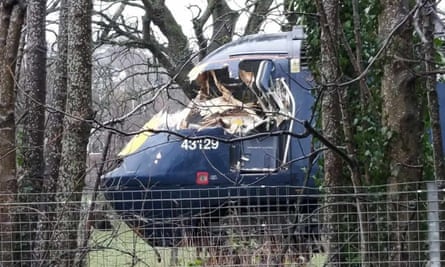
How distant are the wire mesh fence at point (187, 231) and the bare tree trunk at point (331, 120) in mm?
15

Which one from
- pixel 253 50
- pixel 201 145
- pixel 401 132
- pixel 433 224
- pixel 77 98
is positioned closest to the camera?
pixel 433 224

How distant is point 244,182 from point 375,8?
328 centimetres

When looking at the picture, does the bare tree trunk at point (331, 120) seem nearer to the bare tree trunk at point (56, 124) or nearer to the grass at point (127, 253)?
the grass at point (127, 253)

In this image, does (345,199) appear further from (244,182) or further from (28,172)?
(28,172)

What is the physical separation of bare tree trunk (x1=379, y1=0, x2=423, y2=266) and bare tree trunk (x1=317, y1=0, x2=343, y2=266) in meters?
0.46

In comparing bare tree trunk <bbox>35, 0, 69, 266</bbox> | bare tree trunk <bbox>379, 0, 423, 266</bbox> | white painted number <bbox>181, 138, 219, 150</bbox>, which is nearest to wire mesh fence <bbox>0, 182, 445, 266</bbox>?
bare tree trunk <bbox>379, 0, 423, 266</bbox>

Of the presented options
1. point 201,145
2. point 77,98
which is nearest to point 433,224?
point 77,98

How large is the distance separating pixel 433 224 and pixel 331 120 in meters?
1.76

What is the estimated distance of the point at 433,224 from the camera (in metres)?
5.91

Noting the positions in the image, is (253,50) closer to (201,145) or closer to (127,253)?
(201,145)

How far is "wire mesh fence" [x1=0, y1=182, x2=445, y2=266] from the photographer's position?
6.63 m

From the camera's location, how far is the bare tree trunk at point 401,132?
20.1 feet

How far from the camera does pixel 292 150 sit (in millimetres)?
10094

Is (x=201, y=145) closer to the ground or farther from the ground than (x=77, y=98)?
closer to the ground
